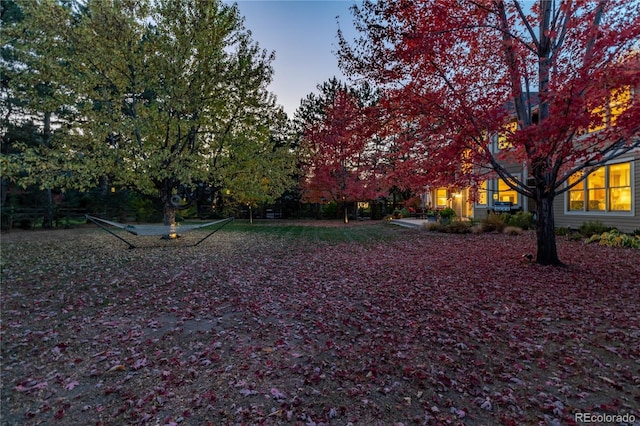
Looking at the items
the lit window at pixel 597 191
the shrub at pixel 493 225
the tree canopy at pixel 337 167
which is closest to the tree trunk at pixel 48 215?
the tree canopy at pixel 337 167

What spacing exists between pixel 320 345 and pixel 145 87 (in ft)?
30.1

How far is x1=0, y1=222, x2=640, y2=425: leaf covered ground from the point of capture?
227cm

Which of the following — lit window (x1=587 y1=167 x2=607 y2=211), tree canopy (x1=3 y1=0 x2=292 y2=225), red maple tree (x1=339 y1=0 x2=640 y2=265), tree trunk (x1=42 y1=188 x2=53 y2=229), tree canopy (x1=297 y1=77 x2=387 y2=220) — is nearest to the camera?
red maple tree (x1=339 y1=0 x2=640 y2=265)

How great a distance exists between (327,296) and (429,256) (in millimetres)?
4094

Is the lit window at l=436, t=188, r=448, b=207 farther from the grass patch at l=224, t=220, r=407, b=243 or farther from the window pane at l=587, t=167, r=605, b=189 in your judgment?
the window pane at l=587, t=167, r=605, b=189

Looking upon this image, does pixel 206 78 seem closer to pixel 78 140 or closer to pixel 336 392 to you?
pixel 78 140

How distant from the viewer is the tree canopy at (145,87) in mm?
8633

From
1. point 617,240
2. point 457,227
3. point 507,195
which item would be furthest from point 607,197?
point 507,195

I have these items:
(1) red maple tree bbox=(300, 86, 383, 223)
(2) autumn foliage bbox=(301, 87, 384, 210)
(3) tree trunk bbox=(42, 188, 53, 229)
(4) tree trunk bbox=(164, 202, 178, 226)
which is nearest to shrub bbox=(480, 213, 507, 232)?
(2) autumn foliage bbox=(301, 87, 384, 210)

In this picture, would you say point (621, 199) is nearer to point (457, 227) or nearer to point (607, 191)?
point (607, 191)

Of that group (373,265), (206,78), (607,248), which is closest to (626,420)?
(373,265)

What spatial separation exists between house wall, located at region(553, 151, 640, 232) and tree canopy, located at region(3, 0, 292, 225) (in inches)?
454

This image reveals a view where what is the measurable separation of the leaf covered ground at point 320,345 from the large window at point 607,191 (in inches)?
205

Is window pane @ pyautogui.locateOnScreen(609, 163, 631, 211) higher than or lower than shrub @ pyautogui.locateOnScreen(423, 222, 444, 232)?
higher
